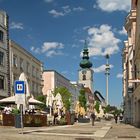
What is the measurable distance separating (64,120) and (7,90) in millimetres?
18617

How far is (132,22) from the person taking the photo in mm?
52594

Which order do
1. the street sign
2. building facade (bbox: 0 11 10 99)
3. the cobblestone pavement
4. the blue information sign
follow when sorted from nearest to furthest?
1. the cobblestone pavement
2. the street sign
3. the blue information sign
4. building facade (bbox: 0 11 10 99)

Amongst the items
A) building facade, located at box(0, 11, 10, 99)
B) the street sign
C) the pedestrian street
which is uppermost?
building facade, located at box(0, 11, 10, 99)

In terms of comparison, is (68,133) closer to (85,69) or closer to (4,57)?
(4,57)

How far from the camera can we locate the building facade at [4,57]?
5747 centimetres

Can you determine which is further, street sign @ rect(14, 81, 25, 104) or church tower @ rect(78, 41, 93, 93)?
church tower @ rect(78, 41, 93, 93)

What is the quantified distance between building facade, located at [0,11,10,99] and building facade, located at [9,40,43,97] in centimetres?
294

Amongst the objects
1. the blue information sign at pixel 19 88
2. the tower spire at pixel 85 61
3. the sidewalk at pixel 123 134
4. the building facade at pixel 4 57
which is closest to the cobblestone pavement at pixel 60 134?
the sidewalk at pixel 123 134

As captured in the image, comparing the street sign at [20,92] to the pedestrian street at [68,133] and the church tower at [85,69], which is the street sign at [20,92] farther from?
the church tower at [85,69]

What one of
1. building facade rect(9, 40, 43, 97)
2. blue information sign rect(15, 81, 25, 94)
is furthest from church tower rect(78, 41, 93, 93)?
blue information sign rect(15, 81, 25, 94)

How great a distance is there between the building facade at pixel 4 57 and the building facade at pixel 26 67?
9.64 ft

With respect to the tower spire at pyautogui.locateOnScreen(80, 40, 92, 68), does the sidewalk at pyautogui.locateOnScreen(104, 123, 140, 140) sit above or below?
below

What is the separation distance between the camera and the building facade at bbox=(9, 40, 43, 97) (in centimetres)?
6519

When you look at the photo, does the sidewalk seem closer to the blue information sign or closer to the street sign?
the street sign
